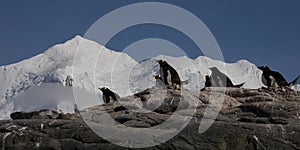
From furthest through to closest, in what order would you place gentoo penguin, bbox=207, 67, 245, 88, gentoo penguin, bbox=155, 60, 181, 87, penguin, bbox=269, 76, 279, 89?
gentoo penguin, bbox=207, 67, 245, 88 < penguin, bbox=269, 76, 279, 89 < gentoo penguin, bbox=155, 60, 181, 87

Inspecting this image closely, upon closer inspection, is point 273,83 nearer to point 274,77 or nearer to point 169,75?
point 274,77

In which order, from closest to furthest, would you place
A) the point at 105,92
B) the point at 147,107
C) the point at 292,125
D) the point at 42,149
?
1. the point at 42,149
2. the point at 292,125
3. the point at 147,107
4. the point at 105,92

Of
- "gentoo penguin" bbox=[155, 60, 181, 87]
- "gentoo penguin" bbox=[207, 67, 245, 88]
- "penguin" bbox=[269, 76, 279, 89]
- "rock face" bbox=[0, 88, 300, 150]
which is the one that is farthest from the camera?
"gentoo penguin" bbox=[207, 67, 245, 88]

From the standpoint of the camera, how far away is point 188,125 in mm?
34188

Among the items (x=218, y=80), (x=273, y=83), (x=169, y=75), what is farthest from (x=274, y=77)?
(x=169, y=75)

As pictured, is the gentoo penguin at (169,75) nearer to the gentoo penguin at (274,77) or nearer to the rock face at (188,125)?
the rock face at (188,125)

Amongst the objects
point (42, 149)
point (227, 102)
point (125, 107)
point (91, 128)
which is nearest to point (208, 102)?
point (227, 102)

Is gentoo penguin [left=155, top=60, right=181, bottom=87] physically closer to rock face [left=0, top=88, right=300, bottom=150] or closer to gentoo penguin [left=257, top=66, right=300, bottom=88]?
rock face [left=0, top=88, right=300, bottom=150]

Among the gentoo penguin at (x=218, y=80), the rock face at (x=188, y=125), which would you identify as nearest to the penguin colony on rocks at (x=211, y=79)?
the gentoo penguin at (x=218, y=80)

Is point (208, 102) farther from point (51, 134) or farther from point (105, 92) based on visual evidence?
point (105, 92)

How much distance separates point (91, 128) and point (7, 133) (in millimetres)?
4736

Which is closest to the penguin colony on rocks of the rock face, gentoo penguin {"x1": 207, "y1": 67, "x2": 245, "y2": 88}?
gentoo penguin {"x1": 207, "y1": 67, "x2": 245, "y2": 88}

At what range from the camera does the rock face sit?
32.9 meters

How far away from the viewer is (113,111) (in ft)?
132
